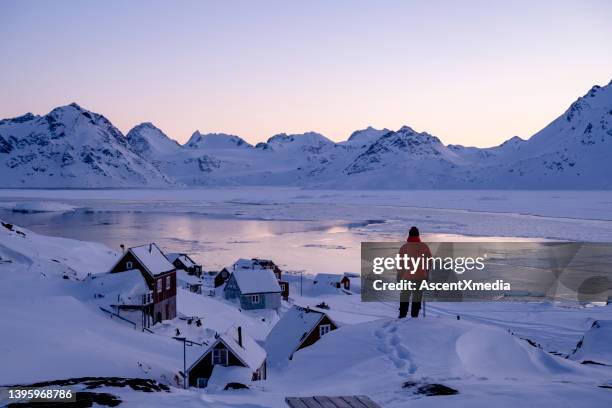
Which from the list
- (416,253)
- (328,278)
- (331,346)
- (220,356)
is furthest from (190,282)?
(416,253)

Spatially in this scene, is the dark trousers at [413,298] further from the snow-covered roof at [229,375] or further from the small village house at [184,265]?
the small village house at [184,265]

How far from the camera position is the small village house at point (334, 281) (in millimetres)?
50438

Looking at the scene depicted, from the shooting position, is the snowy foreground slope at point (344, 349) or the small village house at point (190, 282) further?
the small village house at point (190, 282)

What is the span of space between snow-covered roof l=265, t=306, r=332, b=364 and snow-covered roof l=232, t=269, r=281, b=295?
48.1ft

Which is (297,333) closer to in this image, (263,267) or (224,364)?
(224,364)

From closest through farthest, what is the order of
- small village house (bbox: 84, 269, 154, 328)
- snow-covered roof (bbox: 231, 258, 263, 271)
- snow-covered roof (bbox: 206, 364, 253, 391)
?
snow-covered roof (bbox: 206, 364, 253, 391), small village house (bbox: 84, 269, 154, 328), snow-covered roof (bbox: 231, 258, 263, 271)

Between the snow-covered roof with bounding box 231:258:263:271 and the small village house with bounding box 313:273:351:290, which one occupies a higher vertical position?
the snow-covered roof with bounding box 231:258:263:271

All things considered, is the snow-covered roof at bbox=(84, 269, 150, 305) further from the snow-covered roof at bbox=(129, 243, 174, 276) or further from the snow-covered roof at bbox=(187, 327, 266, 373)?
the snow-covered roof at bbox=(187, 327, 266, 373)

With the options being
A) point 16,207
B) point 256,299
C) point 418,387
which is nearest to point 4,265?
point 256,299

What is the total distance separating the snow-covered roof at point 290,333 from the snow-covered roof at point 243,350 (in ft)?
8.73

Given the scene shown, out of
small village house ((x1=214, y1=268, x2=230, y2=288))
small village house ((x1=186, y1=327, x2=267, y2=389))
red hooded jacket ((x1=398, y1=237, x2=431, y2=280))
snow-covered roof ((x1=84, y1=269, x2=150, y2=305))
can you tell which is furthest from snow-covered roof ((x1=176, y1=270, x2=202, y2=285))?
red hooded jacket ((x1=398, y1=237, x2=431, y2=280))

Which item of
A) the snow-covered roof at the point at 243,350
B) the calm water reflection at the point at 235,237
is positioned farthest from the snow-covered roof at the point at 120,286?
the calm water reflection at the point at 235,237

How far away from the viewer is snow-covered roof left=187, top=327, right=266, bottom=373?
76.3ft

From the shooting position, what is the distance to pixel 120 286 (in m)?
33.8
